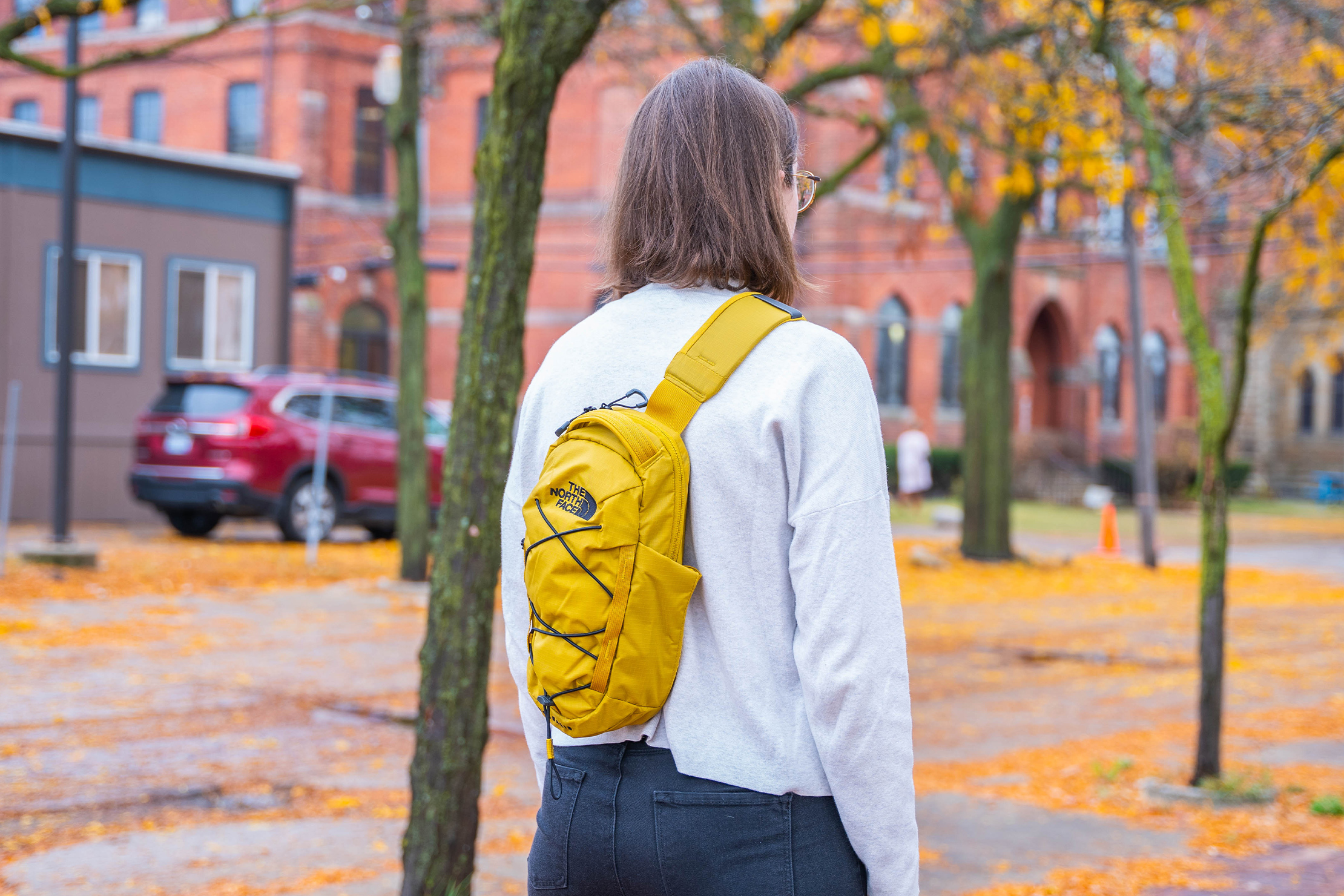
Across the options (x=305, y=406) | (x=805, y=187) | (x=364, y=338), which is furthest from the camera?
(x=364, y=338)

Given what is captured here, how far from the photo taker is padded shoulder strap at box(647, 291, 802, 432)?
1.91 m

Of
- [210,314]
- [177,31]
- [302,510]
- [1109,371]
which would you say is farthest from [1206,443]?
[1109,371]

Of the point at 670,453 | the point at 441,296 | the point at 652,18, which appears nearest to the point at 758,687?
the point at 670,453

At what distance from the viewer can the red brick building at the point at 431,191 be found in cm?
3491

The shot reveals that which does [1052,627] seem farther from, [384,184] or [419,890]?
[384,184]

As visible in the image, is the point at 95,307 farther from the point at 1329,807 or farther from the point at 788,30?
the point at 1329,807

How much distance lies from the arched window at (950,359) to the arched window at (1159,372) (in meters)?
11.3

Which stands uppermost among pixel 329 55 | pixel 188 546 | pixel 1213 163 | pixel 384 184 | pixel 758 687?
pixel 329 55

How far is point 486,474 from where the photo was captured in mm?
3984

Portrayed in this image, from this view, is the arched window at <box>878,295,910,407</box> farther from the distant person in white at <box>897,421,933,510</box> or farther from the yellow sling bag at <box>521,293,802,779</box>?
the yellow sling bag at <box>521,293,802,779</box>

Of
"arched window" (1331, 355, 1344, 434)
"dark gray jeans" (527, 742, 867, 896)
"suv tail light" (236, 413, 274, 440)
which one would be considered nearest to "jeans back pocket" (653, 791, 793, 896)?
"dark gray jeans" (527, 742, 867, 896)

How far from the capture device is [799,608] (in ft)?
6.09

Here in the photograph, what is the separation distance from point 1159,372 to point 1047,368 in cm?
606

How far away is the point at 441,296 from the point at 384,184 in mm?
3231
